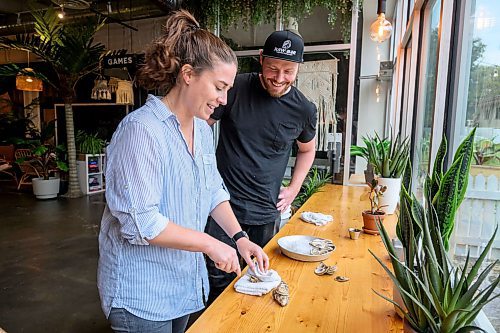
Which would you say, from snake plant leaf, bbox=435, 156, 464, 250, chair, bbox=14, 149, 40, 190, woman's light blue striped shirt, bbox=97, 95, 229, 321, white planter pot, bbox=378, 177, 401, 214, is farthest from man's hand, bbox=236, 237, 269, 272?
chair, bbox=14, 149, 40, 190

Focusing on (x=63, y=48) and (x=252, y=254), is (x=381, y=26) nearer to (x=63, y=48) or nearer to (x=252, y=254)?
(x=252, y=254)

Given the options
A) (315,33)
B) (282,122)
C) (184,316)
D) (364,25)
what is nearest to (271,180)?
(282,122)

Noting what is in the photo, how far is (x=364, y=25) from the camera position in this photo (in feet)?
16.1

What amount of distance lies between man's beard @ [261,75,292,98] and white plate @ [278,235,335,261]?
2.63 ft

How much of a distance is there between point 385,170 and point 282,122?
722 millimetres

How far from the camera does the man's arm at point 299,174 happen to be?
2.16 m

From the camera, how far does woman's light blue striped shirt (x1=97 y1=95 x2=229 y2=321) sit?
3.17ft

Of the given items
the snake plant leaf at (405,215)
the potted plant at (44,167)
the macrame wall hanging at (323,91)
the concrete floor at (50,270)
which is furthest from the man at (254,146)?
the potted plant at (44,167)

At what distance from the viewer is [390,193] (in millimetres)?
2156

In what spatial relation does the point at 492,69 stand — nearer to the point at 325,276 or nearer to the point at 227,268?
the point at 325,276

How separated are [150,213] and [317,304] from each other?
0.59m

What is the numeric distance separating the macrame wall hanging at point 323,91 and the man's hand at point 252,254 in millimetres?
3392

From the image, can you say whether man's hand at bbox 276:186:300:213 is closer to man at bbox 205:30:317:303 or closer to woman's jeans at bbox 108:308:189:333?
man at bbox 205:30:317:303

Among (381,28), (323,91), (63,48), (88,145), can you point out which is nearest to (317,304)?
(381,28)
